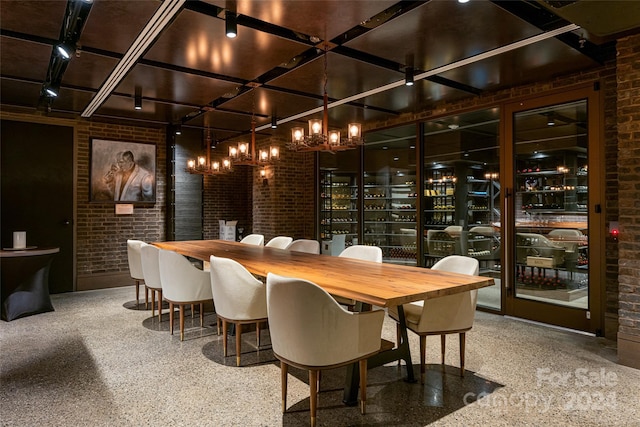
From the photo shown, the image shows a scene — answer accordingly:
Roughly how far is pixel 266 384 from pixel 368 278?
1.08m

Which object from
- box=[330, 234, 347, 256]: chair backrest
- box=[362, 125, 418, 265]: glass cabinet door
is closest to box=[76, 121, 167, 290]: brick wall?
box=[330, 234, 347, 256]: chair backrest

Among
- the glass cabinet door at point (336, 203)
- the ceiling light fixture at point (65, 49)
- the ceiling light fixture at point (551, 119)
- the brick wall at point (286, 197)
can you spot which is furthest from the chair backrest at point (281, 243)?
the ceiling light fixture at point (551, 119)

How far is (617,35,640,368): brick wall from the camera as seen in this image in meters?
3.16

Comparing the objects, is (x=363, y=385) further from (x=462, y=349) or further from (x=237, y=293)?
(x=237, y=293)

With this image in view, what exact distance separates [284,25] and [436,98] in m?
2.63

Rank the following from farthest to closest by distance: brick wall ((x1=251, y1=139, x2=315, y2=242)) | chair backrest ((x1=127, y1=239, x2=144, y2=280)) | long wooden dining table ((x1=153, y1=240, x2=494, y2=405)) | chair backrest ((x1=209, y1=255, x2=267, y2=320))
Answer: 1. brick wall ((x1=251, y1=139, x2=315, y2=242))
2. chair backrest ((x1=127, y1=239, x2=144, y2=280))
3. chair backrest ((x1=209, y1=255, x2=267, y2=320))
4. long wooden dining table ((x1=153, y1=240, x2=494, y2=405))

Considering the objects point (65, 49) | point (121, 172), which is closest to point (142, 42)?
point (65, 49)

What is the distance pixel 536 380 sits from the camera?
2900 millimetres

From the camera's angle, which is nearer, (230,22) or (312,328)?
(312,328)

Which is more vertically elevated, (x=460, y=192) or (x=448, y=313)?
(x=460, y=192)

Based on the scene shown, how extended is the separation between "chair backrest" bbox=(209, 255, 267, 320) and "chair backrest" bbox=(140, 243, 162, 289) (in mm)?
1396

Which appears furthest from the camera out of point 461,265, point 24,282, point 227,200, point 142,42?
point 227,200

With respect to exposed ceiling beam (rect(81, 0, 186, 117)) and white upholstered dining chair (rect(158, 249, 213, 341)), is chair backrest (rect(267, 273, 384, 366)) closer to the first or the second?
white upholstered dining chair (rect(158, 249, 213, 341))

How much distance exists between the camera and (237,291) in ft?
10.1
